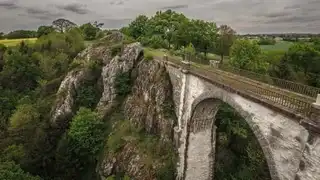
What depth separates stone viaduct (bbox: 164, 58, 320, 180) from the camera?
1109 centimetres

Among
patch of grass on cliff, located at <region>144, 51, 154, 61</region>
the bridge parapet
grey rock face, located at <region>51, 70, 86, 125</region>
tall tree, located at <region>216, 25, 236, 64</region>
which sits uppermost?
tall tree, located at <region>216, 25, 236, 64</region>

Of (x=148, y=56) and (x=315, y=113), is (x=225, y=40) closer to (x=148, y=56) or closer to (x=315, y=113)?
(x=148, y=56)

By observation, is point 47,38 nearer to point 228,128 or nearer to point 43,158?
point 43,158

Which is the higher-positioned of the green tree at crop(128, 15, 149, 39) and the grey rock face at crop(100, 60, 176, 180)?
the green tree at crop(128, 15, 149, 39)

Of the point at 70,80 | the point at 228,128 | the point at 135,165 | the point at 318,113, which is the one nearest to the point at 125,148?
the point at 135,165

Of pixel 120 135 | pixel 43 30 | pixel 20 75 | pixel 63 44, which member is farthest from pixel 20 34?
pixel 120 135

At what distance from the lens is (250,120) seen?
48.4 ft

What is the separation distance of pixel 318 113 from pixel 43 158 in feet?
101

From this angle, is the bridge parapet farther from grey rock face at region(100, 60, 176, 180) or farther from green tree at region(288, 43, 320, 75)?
green tree at region(288, 43, 320, 75)

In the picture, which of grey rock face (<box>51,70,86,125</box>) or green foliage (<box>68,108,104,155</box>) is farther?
grey rock face (<box>51,70,86,125</box>)

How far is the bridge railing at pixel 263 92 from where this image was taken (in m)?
12.0

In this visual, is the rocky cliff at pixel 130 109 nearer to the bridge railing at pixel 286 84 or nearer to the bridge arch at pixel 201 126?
the bridge arch at pixel 201 126

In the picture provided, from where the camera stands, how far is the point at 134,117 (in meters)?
30.8

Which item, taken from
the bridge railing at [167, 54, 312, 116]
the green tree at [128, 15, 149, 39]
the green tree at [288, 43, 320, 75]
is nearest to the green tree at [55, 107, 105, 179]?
the bridge railing at [167, 54, 312, 116]
